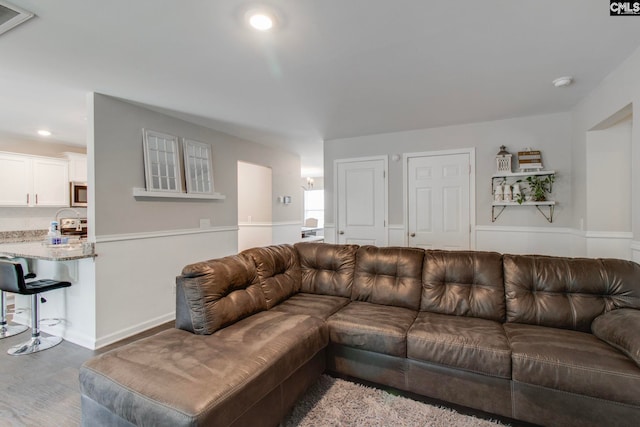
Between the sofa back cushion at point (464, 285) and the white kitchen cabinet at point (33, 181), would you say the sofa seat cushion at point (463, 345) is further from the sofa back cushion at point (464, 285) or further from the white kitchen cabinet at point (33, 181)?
the white kitchen cabinet at point (33, 181)

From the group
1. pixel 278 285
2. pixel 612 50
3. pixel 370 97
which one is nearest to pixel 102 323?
pixel 278 285

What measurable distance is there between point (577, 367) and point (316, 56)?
2.52 m

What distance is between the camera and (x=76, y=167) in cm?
518

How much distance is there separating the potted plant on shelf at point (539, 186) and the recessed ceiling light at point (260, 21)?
140 inches

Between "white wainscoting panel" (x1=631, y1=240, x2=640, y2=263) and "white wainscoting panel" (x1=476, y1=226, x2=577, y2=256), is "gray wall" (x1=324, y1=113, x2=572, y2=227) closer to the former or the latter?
"white wainscoting panel" (x1=476, y1=226, x2=577, y2=256)

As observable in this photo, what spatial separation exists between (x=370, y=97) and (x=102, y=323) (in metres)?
3.52

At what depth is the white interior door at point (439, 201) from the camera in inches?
166

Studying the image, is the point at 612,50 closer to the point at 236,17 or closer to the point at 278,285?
the point at 236,17

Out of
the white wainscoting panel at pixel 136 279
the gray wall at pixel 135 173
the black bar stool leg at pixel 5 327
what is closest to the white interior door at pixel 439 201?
the gray wall at pixel 135 173

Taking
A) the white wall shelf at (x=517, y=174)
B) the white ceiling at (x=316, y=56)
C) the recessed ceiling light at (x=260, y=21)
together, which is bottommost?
the white wall shelf at (x=517, y=174)

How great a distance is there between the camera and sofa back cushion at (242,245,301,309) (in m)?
2.61

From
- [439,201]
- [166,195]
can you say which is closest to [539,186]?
[439,201]

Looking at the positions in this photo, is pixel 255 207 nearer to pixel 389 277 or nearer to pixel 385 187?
pixel 385 187

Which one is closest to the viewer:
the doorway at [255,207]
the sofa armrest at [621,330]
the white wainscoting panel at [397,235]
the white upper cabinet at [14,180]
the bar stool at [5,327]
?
the sofa armrest at [621,330]
